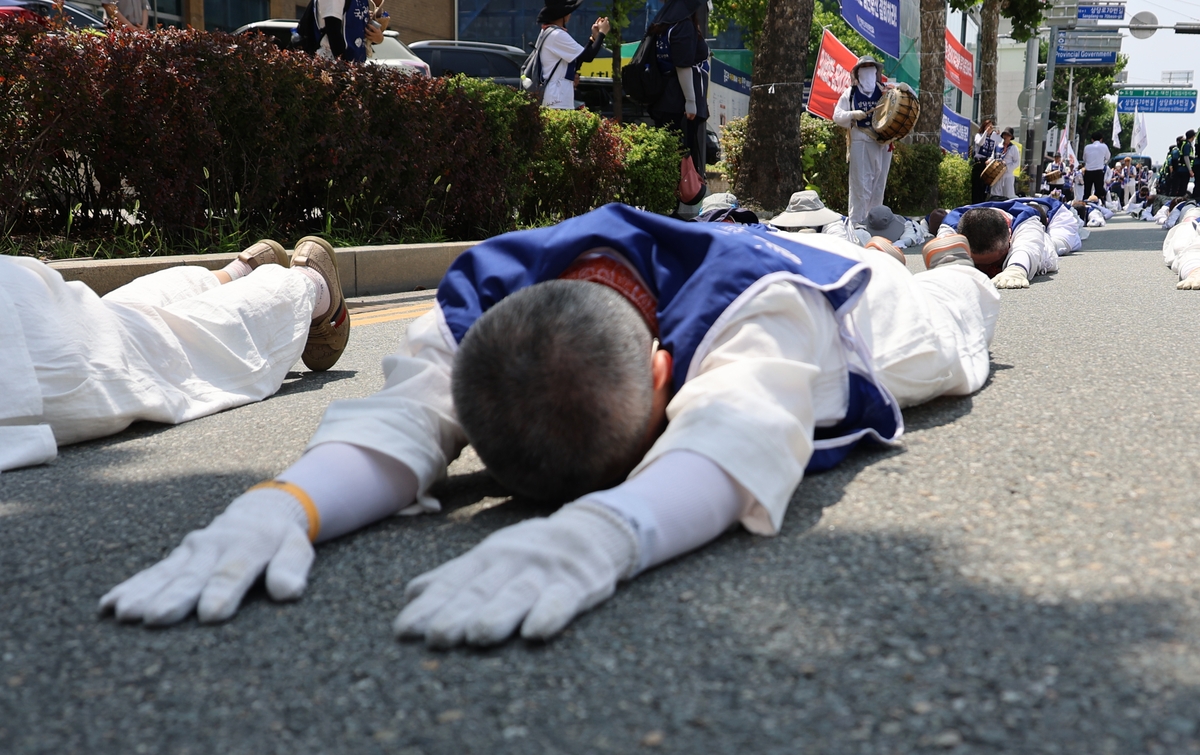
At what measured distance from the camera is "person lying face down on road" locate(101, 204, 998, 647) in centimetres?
162

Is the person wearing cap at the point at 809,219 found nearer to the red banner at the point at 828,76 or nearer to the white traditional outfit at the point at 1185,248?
the white traditional outfit at the point at 1185,248

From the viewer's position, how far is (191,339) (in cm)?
325

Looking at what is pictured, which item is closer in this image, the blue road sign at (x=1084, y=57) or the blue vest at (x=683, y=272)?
the blue vest at (x=683, y=272)

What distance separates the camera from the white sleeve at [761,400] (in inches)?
71.8

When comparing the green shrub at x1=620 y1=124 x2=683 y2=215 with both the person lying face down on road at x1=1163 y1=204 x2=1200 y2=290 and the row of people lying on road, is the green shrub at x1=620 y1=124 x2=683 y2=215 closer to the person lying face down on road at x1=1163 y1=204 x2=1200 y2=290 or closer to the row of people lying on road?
the person lying face down on road at x1=1163 y1=204 x2=1200 y2=290

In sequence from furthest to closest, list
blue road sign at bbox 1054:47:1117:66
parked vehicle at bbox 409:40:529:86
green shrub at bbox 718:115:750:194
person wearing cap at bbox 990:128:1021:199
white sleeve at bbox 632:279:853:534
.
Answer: blue road sign at bbox 1054:47:1117:66, parked vehicle at bbox 409:40:529:86, person wearing cap at bbox 990:128:1021:199, green shrub at bbox 718:115:750:194, white sleeve at bbox 632:279:853:534

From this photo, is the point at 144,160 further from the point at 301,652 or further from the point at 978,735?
the point at 978,735

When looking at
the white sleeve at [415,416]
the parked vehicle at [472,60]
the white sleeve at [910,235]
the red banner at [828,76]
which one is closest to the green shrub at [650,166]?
the white sleeve at [910,235]

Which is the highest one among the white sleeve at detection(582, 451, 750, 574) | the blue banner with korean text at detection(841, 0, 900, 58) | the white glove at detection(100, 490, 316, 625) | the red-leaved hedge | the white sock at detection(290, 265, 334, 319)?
the blue banner with korean text at detection(841, 0, 900, 58)

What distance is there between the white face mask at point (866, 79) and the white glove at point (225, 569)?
30.7 ft

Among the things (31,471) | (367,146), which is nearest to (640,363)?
(31,471)

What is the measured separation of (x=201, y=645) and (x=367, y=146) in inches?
237

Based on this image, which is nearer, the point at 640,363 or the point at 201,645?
the point at 201,645

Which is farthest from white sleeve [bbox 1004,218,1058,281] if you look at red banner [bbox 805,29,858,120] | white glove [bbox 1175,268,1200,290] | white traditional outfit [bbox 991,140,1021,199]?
white traditional outfit [bbox 991,140,1021,199]
